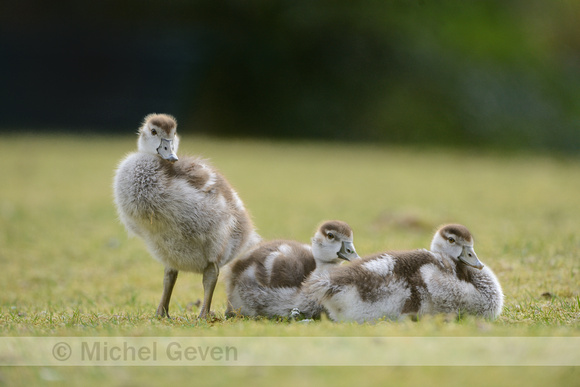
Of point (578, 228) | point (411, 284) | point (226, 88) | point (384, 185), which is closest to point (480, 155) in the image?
point (384, 185)

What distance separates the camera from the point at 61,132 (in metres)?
21.1

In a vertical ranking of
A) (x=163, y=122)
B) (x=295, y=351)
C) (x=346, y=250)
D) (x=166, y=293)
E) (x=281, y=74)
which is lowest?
(x=166, y=293)

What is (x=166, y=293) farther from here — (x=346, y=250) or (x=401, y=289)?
(x=401, y=289)

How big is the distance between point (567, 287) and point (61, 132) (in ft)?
58.5

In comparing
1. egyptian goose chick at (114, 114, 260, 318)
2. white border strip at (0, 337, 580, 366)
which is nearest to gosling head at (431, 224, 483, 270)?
white border strip at (0, 337, 580, 366)

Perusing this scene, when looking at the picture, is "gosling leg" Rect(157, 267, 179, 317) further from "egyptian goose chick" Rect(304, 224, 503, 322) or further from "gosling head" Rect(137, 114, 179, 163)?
"egyptian goose chick" Rect(304, 224, 503, 322)

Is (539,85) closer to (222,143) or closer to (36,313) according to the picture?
(222,143)

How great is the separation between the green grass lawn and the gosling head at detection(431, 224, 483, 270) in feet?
1.59

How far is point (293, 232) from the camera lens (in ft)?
31.6

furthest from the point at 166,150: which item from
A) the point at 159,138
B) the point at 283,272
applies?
A: the point at 283,272

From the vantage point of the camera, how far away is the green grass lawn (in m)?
4.16

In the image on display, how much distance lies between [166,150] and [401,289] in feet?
6.64

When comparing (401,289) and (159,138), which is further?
(159,138)

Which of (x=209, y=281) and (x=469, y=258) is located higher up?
(x=469, y=258)
